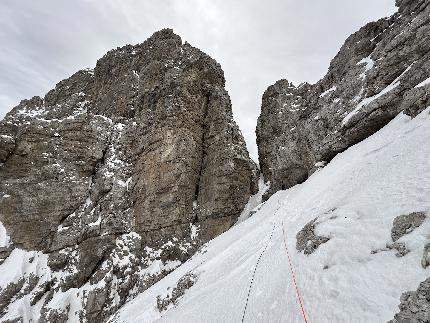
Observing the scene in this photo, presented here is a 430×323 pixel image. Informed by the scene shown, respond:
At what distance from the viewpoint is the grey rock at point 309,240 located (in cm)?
1016

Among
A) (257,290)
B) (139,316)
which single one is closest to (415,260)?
(257,290)

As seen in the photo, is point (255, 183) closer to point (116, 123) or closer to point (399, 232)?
point (116, 123)

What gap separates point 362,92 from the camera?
22.4 meters

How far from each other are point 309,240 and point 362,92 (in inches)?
612

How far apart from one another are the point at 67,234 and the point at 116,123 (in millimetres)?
16302

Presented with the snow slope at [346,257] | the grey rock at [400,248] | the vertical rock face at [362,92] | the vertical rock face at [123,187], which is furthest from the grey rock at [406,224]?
the vertical rock face at [123,187]

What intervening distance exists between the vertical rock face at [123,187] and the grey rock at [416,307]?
97.3 ft

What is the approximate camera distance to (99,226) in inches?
1428

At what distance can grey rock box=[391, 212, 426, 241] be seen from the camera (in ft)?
25.7

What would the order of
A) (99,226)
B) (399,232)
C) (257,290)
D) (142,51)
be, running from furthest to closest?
(142,51)
(99,226)
(257,290)
(399,232)

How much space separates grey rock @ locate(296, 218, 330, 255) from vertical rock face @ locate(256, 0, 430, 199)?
8.60m

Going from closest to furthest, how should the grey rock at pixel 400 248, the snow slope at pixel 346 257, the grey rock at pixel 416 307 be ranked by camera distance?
the grey rock at pixel 416 307 → the snow slope at pixel 346 257 → the grey rock at pixel 400 248

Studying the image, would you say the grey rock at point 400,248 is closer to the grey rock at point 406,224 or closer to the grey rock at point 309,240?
the grey rock at point 406,224

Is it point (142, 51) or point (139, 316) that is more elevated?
point (142, 51)
